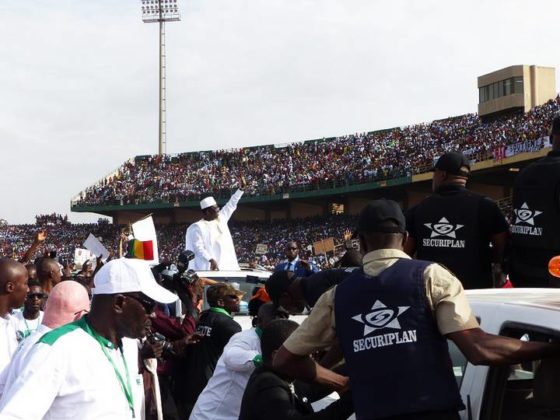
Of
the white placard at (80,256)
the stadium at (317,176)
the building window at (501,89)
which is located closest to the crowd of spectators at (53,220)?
the stadium at (317,176)

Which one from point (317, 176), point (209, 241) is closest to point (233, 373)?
point (209, 241)

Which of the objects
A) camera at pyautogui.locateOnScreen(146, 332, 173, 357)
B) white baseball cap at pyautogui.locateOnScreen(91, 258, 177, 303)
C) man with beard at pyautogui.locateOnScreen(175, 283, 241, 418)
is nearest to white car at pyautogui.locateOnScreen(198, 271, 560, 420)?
white baseball cap at pyautogui.locateOnScreen(91, 258, 177, 303)

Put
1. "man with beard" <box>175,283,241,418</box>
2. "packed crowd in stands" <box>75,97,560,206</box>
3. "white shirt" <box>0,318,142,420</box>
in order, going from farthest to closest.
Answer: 1. "packed crowd in stands" <box>75,97,560,206</box>
2. "man with beard" <box>175,283,241,418</box>
3. "white shirt" <box>0,318,142,420</box>

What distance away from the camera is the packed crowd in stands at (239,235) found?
162ft

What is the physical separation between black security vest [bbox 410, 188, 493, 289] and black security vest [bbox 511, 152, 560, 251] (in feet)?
0.66

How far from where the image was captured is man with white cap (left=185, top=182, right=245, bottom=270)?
1197 cm

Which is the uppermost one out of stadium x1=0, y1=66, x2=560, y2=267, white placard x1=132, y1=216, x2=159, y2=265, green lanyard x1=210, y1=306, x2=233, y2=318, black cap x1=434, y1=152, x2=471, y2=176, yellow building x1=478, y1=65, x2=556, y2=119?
yellow building x1=478, y1=65, x2=556, y2=119

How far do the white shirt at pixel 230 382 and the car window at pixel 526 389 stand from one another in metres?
2.13

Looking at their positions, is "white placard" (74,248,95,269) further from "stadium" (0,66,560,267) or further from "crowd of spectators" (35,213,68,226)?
"crowd of spectators" (35,213,68,226)

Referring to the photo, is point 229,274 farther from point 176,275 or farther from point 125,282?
point 125,282

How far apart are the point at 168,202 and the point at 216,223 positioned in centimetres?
4527

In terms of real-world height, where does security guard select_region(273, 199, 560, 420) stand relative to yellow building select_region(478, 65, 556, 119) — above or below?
below

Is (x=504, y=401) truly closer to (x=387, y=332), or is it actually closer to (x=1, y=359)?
(x=387, y=332)

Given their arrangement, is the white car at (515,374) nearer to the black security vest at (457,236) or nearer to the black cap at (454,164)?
the black security vest at (457,236)
